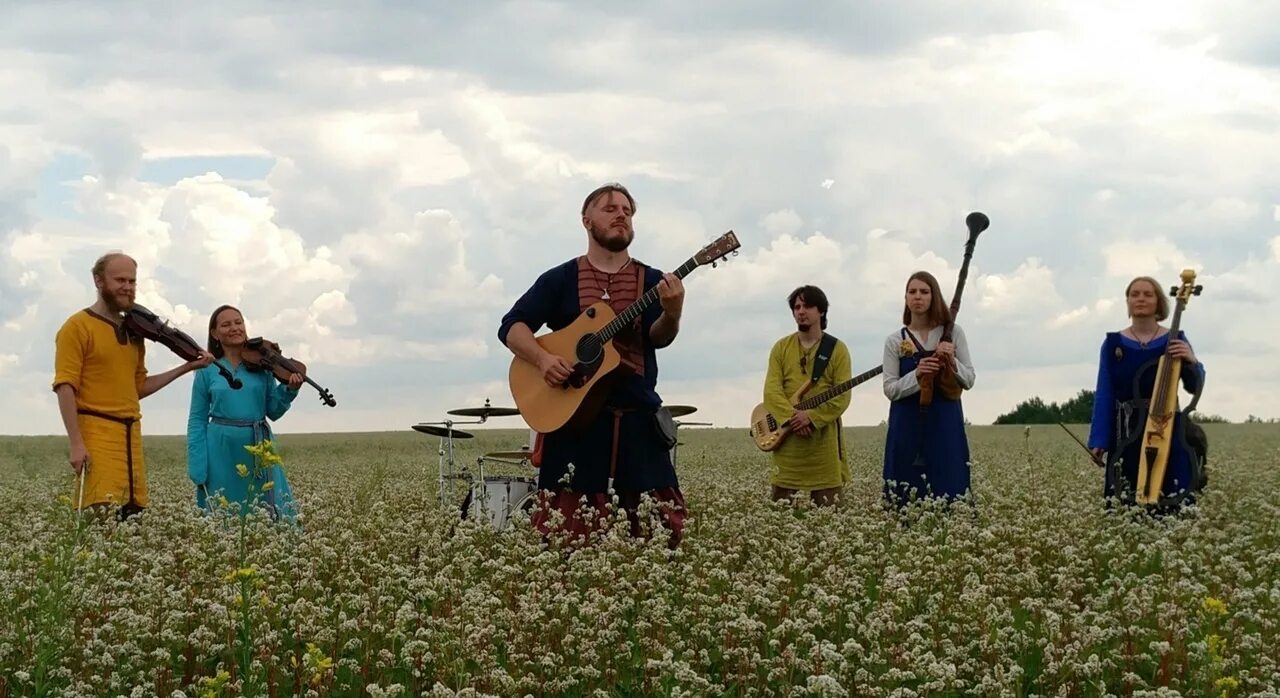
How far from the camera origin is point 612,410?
8.01m

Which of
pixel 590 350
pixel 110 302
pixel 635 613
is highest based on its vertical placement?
pixel 110 302

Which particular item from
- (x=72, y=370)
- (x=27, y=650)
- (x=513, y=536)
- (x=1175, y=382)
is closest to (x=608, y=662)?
(x=513, y=536)

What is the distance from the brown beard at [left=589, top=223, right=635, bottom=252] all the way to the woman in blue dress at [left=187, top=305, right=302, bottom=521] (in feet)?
10.7

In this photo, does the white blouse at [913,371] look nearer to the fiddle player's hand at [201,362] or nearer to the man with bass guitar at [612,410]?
the man with bass guitar at [612,410]

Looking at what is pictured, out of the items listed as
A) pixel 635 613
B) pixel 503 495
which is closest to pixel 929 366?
pixel 503 495

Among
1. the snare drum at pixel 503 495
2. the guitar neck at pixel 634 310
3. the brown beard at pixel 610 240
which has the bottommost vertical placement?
the snare drum at pixel 503 495

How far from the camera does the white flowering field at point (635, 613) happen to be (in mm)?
5355

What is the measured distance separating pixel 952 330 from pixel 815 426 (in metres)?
1.53

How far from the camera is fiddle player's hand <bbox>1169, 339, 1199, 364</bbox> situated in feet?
33.2

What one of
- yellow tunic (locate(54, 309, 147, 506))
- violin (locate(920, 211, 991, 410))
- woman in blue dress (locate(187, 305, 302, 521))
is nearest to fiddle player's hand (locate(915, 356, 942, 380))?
violin (locate(920, 211, 991, 410))

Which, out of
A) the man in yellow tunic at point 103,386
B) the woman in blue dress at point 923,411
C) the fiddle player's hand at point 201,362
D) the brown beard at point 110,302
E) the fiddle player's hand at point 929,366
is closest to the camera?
the man in yellow tunic at point 103,386

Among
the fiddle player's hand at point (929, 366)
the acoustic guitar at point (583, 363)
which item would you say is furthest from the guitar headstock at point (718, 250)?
the fiddle player's hand at point (929, 366)

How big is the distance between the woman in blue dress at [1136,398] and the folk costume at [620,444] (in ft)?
13.2

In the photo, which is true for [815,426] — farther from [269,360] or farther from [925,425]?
[269,360]
